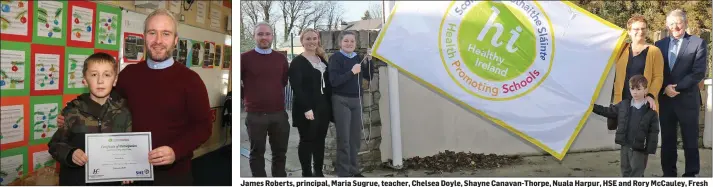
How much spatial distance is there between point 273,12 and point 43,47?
137cm

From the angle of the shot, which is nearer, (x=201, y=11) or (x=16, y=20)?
(x=16, y=20)

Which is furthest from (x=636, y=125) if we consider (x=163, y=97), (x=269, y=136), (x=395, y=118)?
(x=163, y=97)

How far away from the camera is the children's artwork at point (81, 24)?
297 cm

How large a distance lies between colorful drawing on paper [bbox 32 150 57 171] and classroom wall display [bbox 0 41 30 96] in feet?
Result: 1.27

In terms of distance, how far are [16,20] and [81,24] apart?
1.09ft

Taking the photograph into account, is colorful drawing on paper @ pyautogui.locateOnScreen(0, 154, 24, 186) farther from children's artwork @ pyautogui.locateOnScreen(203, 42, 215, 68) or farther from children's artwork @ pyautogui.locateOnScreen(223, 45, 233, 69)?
children's artwork @ pyautogui.locateOnScreen(223, 45, 233, 69)

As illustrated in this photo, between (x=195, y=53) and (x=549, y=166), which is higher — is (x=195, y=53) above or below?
above

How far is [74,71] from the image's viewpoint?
3016 millimetres

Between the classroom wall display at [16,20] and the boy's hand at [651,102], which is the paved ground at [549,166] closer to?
the boy's hand at [651,102]

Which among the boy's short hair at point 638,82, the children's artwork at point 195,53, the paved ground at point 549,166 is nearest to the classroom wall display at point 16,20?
the children's artwork at point 195,53

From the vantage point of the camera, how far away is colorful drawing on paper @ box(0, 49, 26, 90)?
2760 millimetres

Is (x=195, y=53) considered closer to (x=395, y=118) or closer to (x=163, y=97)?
(x=163, y=97)

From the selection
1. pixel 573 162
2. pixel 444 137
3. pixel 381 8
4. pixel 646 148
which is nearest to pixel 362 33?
pixel 381 8

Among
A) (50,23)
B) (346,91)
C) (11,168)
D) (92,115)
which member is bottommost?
(11,168)
